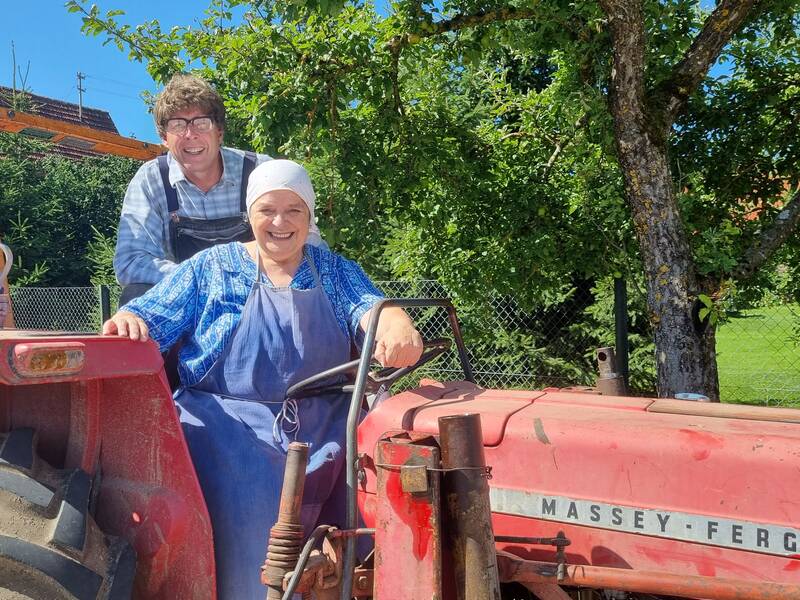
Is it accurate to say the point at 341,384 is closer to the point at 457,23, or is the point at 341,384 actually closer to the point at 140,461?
the point at 140,461

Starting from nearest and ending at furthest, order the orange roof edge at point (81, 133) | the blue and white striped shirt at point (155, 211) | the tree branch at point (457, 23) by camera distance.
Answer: the blue and white striped shirt at point (155, 211) → the orange roof edge at point (81, 133) → the tree branch at point (457, 23)

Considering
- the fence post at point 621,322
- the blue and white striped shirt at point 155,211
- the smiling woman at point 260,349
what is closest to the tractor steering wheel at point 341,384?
the smiling woman at point 260,349

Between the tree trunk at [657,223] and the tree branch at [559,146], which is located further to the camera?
the tree branch at [559,146]

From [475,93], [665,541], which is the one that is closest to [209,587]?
[665,541]

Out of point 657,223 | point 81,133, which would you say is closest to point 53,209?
point 81,133

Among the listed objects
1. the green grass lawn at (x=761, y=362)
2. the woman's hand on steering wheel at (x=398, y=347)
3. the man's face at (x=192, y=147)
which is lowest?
the green grass lawn at (x=761, y=362)

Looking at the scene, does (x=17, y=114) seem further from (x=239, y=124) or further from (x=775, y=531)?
(x=775, y=531)

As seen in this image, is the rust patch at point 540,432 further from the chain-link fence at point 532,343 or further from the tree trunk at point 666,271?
the chain-link fence at point 532,343

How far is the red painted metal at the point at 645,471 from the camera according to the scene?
Answer: 164 cm

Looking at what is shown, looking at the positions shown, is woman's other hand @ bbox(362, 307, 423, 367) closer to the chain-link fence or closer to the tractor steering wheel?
the tractor steering wheel

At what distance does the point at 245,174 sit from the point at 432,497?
6.28 feet

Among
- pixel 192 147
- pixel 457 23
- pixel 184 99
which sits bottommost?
pixel 192 147

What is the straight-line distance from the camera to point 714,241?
4.50 meters

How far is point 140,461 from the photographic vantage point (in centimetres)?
208
